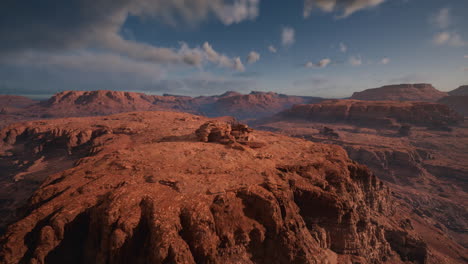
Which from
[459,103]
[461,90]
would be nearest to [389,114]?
[459,103]

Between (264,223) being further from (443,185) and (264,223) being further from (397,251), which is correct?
(443,185)

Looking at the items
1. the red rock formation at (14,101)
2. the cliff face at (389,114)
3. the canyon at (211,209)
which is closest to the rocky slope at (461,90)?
the cliff face at (389,114)

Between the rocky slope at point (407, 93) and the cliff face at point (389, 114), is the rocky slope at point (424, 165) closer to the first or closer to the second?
the cliff face at point (389, 114)

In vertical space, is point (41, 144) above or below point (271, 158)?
below

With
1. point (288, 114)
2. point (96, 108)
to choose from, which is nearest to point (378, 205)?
point (288, 114)

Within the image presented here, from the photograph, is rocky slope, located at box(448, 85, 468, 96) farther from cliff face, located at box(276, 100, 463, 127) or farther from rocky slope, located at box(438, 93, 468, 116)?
cliff face, located at box(276, 100, 463, 127)

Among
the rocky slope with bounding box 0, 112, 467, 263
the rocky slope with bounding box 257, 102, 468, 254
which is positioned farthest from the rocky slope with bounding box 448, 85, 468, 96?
the rocky slope with bounding box 0, 112, 467, 263
